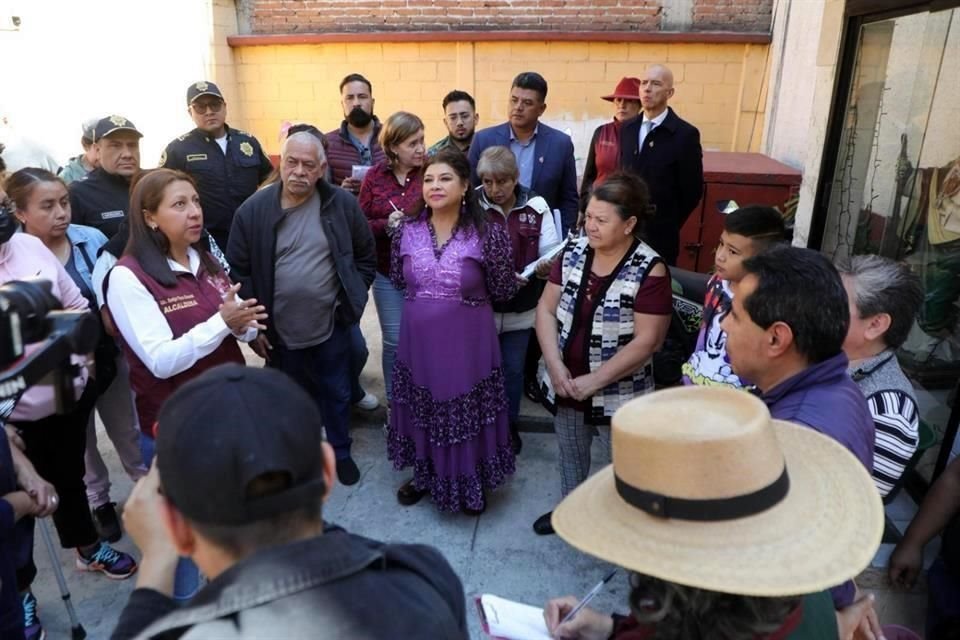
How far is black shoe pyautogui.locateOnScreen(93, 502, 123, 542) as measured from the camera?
10.3 feet

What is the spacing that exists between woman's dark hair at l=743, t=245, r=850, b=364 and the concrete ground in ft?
3.90

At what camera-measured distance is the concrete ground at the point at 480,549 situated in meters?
2.70

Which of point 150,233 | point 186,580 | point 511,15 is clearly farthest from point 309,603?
point 511,15

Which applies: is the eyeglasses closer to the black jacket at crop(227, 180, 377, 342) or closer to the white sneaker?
the black jacket at crop(227, 180, 377, 342)

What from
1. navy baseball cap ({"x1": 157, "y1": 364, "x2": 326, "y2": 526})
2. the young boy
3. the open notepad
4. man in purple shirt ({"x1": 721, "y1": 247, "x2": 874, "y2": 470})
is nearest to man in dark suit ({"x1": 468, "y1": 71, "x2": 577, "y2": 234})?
the young boy

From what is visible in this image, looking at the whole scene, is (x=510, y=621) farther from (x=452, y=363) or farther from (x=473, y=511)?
(x=473, y=511)

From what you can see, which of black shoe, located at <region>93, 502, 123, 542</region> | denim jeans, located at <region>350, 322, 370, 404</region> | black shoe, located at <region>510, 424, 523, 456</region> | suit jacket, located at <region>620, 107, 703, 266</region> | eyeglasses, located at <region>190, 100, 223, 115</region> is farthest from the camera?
suit jacket, located at <region>620, 107, 703, 266</region>

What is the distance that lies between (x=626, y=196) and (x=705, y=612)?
6.05 ft

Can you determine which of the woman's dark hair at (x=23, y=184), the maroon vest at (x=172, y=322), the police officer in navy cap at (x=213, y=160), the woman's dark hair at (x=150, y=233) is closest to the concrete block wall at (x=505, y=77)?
the police officer in navy cap at (x=213, y=160)

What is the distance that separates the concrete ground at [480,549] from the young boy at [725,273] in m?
0.86

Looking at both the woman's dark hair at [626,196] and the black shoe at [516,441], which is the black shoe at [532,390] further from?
the woman's dark hair at [626,196]

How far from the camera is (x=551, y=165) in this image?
13.4ft

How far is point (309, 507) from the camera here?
97 cm

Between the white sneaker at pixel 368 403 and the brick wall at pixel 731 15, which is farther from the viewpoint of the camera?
the brick wall at pixel 731 15
